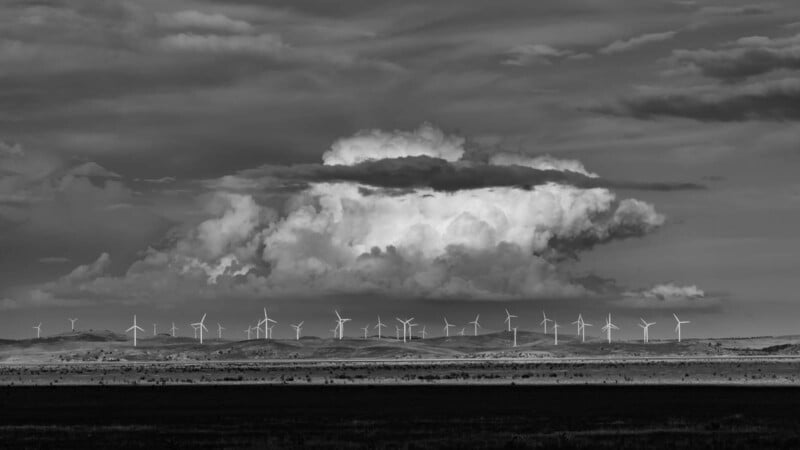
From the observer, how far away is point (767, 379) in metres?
150
